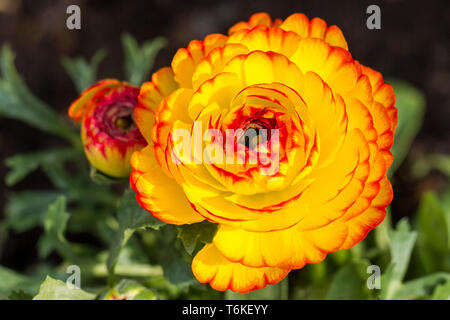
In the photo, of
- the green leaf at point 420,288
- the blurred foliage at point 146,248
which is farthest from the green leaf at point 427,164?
the green leaf at point 420,288

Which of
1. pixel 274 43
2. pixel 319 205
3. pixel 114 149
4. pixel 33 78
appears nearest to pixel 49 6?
pixel 33 78

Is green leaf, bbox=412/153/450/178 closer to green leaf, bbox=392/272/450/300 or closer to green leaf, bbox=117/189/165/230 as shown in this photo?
green leaf, bbox=392/272/450/300

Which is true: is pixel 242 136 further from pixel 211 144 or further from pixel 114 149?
pixel 114 149

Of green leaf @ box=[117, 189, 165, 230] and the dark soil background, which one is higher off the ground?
the dark soil background

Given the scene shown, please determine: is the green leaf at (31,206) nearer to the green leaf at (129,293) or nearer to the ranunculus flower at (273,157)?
the green leaf at (129,293)

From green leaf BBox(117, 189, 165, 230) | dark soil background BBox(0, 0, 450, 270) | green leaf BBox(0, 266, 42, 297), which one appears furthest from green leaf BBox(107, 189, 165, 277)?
dark soil background BBox(0, 0, 450, 270)

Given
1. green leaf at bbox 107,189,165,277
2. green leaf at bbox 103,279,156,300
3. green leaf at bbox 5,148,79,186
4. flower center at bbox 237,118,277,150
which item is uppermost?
green leaf at bbox 5,148,79,186

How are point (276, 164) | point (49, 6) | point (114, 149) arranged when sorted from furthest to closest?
point (49, 6), point (114, 149), point (276, 164)
